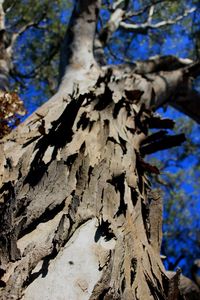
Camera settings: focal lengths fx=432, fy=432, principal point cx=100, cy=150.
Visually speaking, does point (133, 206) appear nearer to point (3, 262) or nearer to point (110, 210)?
point (110, 210)

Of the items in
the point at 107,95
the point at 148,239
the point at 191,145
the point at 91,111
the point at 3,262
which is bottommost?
the point at 3,262

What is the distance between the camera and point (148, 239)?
1735mm

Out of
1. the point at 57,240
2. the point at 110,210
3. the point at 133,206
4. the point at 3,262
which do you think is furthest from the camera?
the point at 133,206

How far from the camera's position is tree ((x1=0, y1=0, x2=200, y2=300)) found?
4.14 feet

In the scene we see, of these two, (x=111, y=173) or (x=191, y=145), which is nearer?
(x=111, y=173)

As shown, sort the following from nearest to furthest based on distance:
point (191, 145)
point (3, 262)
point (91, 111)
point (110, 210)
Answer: point (3, 262)
point (110, 210)
point (91, 111)
point (191, 145)

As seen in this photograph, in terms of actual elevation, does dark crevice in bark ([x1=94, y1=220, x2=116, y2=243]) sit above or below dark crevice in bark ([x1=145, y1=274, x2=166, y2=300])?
above

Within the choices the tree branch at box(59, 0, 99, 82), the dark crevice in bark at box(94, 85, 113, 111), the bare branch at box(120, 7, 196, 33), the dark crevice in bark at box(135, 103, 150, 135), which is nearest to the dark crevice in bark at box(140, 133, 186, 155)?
the dark crevice in bark at box(135, 103, 150, 135)

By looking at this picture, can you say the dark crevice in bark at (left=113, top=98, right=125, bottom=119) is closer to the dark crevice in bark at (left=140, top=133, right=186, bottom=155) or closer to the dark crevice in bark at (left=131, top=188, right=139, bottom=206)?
the dark crevice in bark at (left=140, top=133, right=186, bottom=155)

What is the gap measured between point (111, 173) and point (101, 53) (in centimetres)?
303

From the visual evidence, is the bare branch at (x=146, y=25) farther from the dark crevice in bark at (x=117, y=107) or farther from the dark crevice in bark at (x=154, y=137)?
the dark crevice in bark at (x=154, y=137)

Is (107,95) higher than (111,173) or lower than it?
higher

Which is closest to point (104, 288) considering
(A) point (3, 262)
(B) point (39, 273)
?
(B) point (39, 273)

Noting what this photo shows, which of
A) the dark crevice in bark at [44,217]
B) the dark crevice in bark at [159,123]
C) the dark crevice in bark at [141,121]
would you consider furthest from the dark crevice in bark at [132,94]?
the dark crevice in bark at [44,217]
